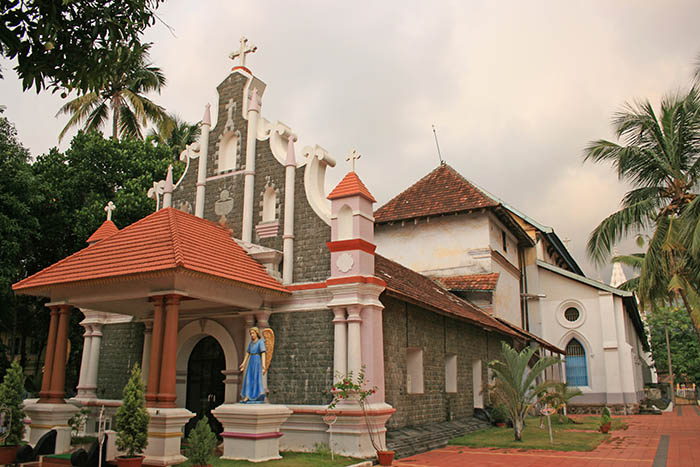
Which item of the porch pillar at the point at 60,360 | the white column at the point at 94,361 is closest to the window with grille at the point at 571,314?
the white column at the point at 94,361

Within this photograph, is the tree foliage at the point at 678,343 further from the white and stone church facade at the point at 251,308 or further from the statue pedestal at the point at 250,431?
the statue pedestal at the point at 250,431

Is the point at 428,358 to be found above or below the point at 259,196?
below

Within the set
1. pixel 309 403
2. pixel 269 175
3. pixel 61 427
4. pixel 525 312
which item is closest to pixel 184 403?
pixel 61 427

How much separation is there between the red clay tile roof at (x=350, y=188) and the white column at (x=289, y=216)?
1.37 meters

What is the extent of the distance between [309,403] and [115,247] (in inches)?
212

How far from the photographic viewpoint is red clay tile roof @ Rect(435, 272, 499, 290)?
21.9 m

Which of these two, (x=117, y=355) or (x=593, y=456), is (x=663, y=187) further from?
(x=117, y=355)

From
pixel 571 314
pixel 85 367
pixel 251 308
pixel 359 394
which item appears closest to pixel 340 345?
pixel 359 394

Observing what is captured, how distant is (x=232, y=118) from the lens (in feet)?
51.9

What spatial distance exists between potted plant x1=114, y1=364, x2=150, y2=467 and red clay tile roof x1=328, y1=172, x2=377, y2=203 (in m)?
5.92

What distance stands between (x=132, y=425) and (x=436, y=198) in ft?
58.1

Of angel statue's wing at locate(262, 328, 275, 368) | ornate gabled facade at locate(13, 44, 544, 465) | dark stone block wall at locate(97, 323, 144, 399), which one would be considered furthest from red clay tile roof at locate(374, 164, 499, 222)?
angel statue's wing at locate(262, 328, 275, 368)

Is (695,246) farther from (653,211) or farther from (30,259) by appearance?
(30,259)

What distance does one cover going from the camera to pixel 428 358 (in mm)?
15539
